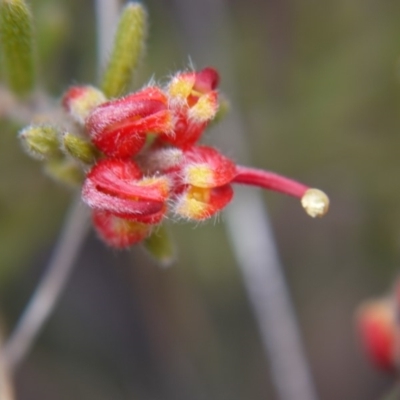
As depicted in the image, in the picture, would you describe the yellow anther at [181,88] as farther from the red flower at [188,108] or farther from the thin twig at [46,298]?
the thin twig at [46,298]

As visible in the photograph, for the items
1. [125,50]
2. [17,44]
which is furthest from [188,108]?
[17,44]

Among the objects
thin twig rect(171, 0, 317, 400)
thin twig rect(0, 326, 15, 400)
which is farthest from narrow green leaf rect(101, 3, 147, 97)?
thin twig rect(171, 0, 317, 400)

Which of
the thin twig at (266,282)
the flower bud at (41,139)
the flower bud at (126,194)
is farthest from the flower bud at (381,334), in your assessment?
the flower bud at (41,139)

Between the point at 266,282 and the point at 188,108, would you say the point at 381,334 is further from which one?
the point at 188,108

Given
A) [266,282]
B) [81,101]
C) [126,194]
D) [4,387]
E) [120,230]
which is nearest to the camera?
[126,194]

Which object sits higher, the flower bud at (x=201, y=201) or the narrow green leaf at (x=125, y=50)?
the narrow green leaf at (x=125, y=50)

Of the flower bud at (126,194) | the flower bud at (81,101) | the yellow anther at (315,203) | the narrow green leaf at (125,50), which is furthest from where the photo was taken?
the narrow green leaf at (125,50)

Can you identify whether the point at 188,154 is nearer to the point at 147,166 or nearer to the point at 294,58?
the point at 147,166
